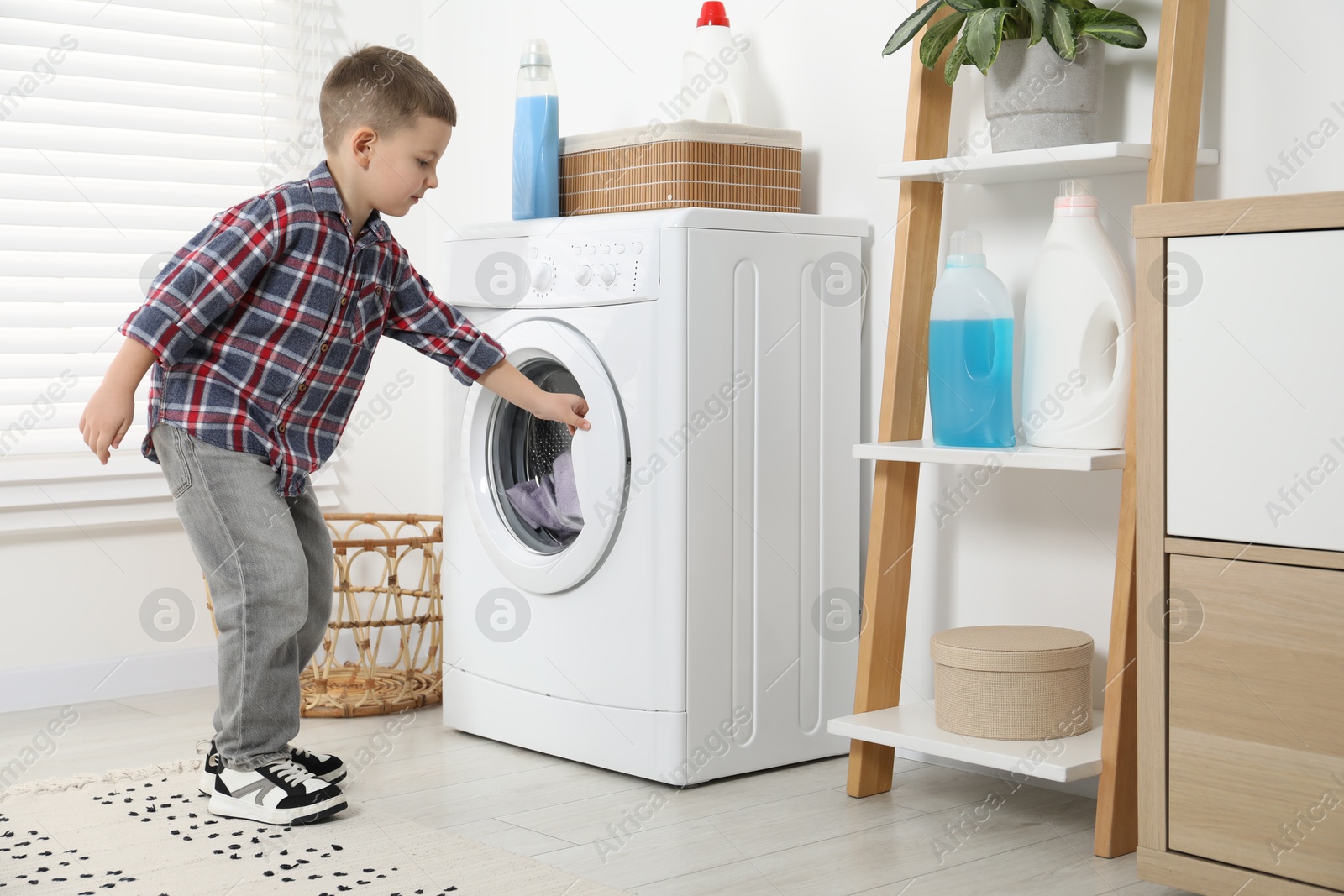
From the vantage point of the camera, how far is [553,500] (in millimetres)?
2018

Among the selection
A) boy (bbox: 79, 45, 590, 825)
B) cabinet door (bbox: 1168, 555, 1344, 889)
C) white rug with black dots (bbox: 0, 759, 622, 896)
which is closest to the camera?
cabinet door (bbox: 1168, 555, 1344, 889)

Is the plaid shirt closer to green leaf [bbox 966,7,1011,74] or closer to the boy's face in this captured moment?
the boy's face

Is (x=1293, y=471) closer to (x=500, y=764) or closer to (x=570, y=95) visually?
(x=500, y=764)

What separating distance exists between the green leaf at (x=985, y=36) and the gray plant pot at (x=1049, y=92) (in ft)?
0.22

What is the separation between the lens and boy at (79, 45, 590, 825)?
1629 millimetres

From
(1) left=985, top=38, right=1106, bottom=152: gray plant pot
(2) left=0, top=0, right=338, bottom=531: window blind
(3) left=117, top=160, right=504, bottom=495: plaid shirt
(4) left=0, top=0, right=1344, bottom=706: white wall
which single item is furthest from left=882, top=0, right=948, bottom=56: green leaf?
(2) left=0, top=0, right=338, bottom=531: window blind

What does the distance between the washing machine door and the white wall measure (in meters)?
0.46

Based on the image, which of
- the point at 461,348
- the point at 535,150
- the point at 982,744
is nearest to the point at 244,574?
the point at 461,348

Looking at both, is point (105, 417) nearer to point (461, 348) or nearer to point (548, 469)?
point (461, 348)

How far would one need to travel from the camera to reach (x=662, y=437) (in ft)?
5.81

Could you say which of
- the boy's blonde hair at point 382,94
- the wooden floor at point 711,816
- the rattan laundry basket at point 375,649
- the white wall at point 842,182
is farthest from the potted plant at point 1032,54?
the rattan laundry basket at point 375,649

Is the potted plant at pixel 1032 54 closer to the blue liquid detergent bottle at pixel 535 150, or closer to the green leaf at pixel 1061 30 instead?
the green leaf at pixel 1061 30

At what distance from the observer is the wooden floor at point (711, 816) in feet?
4.75

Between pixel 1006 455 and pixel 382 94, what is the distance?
0.93 metres
